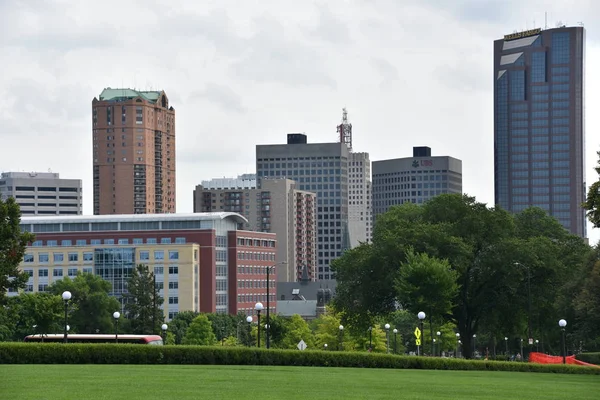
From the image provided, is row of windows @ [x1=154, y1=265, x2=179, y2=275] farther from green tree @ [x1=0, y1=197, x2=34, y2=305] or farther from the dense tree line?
green tree @ [x1=0, y1=197, x2=34, y2=305]

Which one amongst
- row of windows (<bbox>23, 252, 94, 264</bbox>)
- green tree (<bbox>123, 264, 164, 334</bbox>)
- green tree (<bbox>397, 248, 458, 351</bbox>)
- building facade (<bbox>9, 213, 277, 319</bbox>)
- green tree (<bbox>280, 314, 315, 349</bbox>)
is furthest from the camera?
row of windows (<bbox>23, 252, 94, 264</bbox>)

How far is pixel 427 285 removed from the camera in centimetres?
8038

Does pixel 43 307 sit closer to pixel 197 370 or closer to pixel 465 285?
pixel 465 285

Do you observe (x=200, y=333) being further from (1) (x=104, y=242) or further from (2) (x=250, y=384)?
(2) (x=250, y=384)

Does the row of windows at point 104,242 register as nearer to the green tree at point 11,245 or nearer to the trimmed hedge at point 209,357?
the green tree at point 11,245

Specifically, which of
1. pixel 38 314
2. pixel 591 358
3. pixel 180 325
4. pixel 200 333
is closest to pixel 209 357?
pixel 591 358

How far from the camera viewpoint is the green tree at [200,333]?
146m

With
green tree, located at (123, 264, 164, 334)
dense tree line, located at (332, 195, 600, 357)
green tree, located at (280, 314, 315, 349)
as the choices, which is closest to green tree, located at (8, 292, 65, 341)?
green tree, located at (123, 264, 164, 334)

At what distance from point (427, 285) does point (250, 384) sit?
43.3 meters

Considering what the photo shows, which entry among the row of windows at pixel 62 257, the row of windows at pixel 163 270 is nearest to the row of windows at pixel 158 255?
the row of windows at pixel 163 270

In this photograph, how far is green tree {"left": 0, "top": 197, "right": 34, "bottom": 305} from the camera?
248 ft

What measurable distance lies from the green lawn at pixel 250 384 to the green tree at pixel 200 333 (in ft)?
319

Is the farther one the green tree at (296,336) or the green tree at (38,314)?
the green tree at (296,336)

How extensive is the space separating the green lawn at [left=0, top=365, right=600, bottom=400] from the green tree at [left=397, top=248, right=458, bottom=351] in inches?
1207
